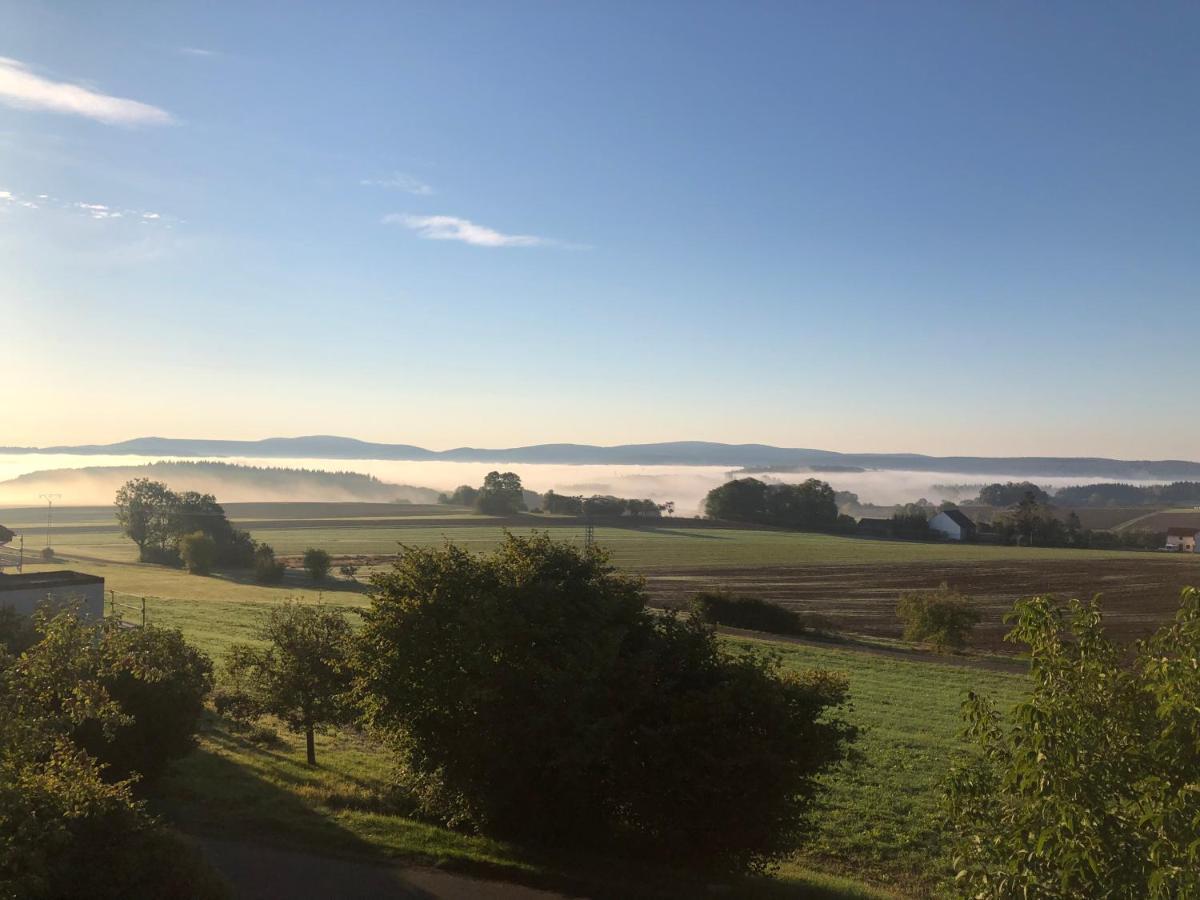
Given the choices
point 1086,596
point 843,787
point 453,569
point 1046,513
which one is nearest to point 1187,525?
point 1046,513

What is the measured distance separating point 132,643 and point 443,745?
786 centimetres

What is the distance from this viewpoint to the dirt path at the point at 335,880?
1419cm

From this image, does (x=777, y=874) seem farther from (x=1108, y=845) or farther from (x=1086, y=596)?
(x=1086, y=596)

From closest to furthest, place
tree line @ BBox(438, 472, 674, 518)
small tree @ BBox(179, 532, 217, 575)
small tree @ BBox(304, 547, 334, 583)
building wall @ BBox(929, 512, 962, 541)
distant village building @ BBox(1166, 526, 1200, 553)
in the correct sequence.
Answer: small tree @ BBox(304, 547, 334, 583)
small tree @ BBox(179, 532, 217, 575)
distant village building @ BBox(1166, 526, 1200, 553)
building wall @ BBox(929, 512, 962, 541)
tree line @ BBox(438, 472, 674, 518)

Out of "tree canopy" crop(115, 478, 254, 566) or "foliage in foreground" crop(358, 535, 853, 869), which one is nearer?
"foliage in foreground" crop(358, 535, 853, 869)

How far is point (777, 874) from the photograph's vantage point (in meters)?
16.9

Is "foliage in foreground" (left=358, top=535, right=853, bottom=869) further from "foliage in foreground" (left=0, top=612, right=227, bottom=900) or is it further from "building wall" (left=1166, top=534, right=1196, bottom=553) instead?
"building wall" (left=1166, top=534, right=1196, bottom=553)

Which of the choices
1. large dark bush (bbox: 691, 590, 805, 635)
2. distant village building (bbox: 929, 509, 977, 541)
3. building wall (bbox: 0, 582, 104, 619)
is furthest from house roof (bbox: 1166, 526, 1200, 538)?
building wall (bbox: 0, 582, 104, 619)

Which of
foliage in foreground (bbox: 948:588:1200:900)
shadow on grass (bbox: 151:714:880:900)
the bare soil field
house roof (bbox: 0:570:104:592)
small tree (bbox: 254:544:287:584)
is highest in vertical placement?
foliage in foreground (bbox: 948:588:1200:900)

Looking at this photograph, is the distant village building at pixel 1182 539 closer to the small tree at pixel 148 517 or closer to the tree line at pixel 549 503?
the tree line at pixel 549 503

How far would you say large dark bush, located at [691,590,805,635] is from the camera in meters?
56.6

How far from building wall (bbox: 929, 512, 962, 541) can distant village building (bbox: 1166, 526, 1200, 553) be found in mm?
26473

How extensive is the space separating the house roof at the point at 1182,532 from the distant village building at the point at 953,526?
25.5 m

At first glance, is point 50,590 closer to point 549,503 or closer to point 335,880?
point 335,880
